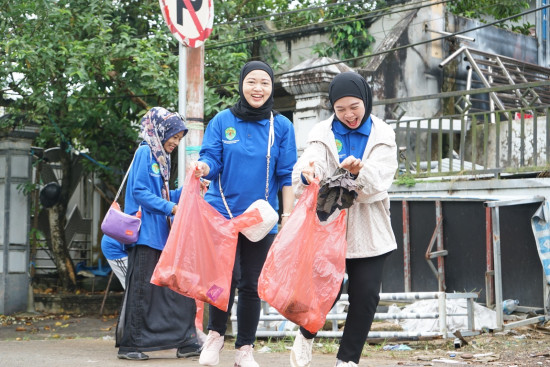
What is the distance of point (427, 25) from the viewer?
517 inches

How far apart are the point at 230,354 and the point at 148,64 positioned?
189 inches

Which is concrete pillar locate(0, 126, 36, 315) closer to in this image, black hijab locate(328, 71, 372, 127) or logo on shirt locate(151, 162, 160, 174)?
logo on shirt locate(151, 162, 160, 174)

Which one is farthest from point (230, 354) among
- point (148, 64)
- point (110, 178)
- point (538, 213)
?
point (110, 178)

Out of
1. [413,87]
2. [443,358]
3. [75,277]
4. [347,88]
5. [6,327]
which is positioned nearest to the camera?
[347,88]

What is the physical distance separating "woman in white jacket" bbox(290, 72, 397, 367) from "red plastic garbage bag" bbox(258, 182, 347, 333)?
0.11m

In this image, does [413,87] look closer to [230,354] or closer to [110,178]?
[110,178]

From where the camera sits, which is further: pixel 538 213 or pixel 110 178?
pixel 110 178

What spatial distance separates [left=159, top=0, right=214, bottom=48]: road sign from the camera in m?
6.64

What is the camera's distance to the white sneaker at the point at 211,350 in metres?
4.75

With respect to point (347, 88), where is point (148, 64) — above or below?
above

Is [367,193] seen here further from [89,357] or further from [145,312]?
[89,357]

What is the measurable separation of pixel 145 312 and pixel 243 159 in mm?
1621

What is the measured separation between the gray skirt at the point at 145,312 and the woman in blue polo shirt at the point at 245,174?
1.12m

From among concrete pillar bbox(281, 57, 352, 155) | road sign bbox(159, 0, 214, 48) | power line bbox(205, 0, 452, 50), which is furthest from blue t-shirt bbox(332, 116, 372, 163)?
power line bbox(205, 0, 452, 50)
